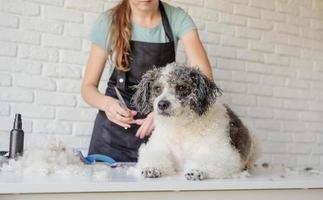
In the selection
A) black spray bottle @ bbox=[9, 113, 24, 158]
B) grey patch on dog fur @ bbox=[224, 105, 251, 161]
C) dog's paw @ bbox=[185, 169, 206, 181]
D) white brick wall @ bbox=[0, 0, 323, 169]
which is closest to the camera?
dog's paw @ bbox=[185, 169, 206, 181]

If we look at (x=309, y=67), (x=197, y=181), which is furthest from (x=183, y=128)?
(x=309, y=67)

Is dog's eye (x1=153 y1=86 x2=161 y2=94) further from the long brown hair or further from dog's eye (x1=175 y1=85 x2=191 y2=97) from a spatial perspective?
the long brown hair

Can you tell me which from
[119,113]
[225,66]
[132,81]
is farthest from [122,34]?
[225,66]

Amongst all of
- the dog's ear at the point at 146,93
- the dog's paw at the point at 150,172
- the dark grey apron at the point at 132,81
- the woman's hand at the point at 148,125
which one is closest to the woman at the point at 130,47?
the dark grey apron at the point at 132,81

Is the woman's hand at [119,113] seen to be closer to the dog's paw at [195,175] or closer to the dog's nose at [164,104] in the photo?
the dog's nose at [164,104]

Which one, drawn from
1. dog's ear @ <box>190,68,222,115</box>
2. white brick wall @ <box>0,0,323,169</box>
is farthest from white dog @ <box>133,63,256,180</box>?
white brick wall @ <box>0,0,323,169</box>

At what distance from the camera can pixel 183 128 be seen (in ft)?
3.69

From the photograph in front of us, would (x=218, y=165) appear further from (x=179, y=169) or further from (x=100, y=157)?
(x=100, y=157)

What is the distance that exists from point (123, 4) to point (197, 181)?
85cm

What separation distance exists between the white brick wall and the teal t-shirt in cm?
55

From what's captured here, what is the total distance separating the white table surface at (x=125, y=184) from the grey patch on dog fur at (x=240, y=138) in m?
0.12

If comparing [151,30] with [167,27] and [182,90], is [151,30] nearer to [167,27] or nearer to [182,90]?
[167,27]

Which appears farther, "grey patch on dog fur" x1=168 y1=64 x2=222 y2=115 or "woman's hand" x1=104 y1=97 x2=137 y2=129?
"woman's hand" x1=104 y1=97 x2=137 y2=129

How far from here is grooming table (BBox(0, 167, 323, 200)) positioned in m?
0.74
